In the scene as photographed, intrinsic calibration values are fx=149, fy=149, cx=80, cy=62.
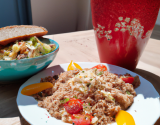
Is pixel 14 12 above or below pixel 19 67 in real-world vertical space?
below

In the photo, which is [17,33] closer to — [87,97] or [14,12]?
[87,97]

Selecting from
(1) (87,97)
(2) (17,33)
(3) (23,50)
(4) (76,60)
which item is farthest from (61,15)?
(1) (87,97)

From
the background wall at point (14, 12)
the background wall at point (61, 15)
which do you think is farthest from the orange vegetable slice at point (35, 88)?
the background wall at point (61, 15)

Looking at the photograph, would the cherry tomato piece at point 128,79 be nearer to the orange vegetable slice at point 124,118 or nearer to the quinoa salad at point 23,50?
the orange vegetable slice at point 124,118

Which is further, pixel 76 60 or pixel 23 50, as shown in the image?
pixel 76 60

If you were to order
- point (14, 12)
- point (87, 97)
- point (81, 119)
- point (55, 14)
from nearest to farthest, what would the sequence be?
Result: point (81, 119), point (87, 97), point (14, 12), point (55, 14)

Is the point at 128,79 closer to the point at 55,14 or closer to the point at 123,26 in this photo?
the point at 123,26

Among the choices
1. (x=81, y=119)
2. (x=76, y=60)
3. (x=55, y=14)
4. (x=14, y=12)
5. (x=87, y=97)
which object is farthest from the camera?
(x=55, y=14)

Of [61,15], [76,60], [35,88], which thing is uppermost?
[35,88]
